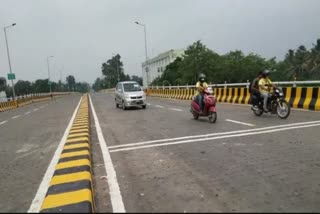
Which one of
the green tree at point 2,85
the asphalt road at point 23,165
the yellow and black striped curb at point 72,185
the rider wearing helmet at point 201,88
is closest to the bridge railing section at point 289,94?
the rider wearing helmet at point 201,88

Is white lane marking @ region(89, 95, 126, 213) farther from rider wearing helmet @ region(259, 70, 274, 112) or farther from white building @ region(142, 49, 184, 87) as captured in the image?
white building @ region(142, 49, 184, 87)

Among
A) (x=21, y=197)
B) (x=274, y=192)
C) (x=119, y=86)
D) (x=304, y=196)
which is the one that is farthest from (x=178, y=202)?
(x=119, y=86)

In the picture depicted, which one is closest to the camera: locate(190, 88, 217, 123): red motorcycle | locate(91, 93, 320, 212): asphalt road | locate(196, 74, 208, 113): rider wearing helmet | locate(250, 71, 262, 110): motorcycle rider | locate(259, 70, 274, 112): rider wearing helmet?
locate(91, 93, 320, 212): asphalt road

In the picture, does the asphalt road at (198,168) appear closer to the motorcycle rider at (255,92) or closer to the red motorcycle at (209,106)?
the red motorcycle at (209,106)

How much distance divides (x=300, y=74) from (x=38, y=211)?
2425 inches

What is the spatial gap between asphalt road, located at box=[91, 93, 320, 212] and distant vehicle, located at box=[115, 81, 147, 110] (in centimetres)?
1023

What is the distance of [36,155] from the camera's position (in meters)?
8.20

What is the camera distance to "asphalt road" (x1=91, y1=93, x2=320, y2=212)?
4.45m

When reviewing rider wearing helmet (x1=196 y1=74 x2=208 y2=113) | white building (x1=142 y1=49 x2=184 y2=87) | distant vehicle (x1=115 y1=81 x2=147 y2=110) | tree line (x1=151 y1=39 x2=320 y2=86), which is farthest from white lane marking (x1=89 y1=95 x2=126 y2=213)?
white building (x1=142 y1=49 x2=184 y2=87)

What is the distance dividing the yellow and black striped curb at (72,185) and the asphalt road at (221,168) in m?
0.49

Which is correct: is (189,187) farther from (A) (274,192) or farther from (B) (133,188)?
(A) (274,192)

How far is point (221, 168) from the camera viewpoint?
600 cm

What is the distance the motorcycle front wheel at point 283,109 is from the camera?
11.9 m

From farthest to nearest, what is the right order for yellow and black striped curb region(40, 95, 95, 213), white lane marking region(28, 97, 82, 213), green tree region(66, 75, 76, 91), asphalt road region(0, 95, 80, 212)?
green tree region(66, 75, 76, 91) → asphalt road region(0, 95, 80, 212) → white lane marking region(28, 97, 82, 213) → yellow and black striped curb region(40, 95, 95, 213)
